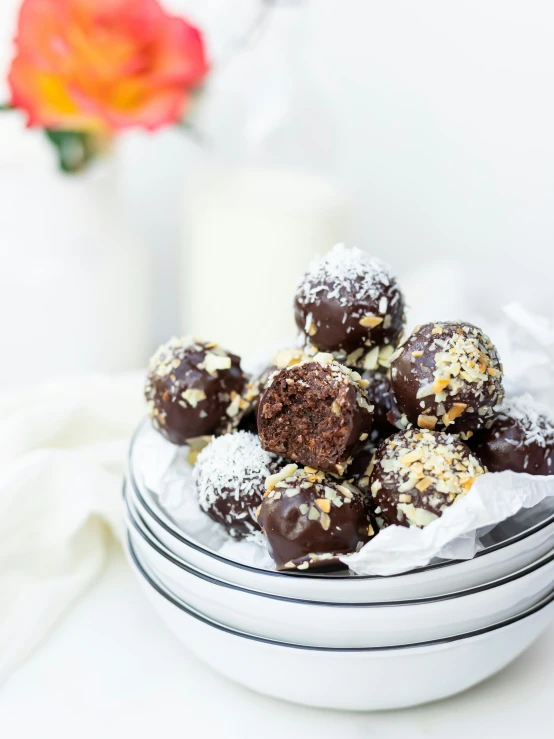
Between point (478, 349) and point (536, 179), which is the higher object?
point (478, 349)

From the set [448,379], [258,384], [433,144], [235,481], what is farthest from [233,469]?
[433,144]

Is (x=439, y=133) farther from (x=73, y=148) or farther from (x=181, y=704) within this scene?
(x=181, y=704)

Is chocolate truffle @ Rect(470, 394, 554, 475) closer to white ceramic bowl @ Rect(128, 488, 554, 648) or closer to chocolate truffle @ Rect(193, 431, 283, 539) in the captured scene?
white ceramic bowl @ Rect(128, 488, 554, 648)

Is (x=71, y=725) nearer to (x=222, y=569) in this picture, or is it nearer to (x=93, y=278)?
(x=222, y=569)

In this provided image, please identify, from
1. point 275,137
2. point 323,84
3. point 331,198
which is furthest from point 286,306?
point 323,84

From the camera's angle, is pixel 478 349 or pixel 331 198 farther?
pixel 331 198

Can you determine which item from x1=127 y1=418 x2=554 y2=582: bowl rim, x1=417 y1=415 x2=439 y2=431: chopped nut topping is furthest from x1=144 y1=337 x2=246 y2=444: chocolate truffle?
x1=417 y1=415 x2=439 y2=431: chopped nut topping
